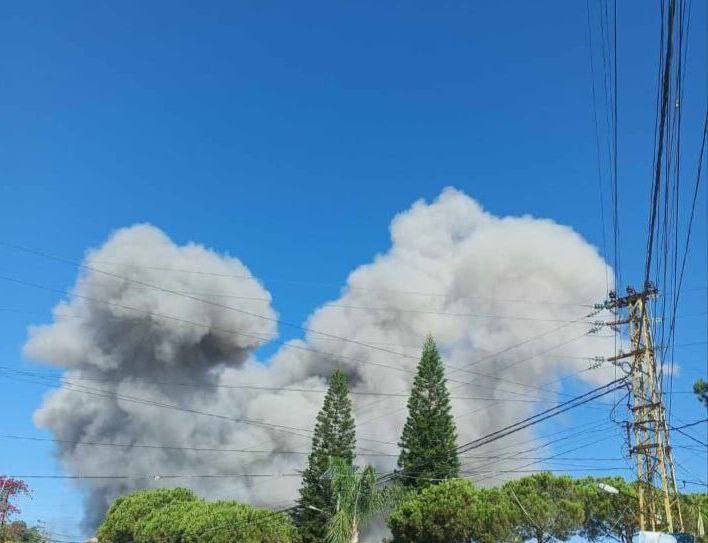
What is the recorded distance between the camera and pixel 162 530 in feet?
190

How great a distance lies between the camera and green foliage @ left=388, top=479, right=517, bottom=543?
4103 cm

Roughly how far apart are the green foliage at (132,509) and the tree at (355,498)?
32.7m

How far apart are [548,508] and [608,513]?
3510 mm

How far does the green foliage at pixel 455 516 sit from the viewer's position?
41.0 m

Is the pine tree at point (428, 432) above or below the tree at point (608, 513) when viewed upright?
above

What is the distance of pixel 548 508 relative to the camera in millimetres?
40562

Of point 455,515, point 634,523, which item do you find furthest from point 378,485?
point 634,523

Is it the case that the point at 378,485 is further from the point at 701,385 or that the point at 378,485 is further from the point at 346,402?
the point at 346,402

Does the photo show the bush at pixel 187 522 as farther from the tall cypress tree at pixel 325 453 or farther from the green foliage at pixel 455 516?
the green foliage at pixel 455 516

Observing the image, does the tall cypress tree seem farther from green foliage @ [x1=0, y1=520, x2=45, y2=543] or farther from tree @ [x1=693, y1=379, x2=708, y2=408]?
tree @ [x1=693, y1=379, x2=708, y2=408]

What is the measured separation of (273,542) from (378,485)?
2058 centimetres

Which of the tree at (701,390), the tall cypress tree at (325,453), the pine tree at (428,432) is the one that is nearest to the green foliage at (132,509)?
the tall cypress tree at (325,453)

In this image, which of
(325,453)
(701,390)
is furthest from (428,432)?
(701,390)

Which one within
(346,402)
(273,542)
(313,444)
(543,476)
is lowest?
(273,542)
